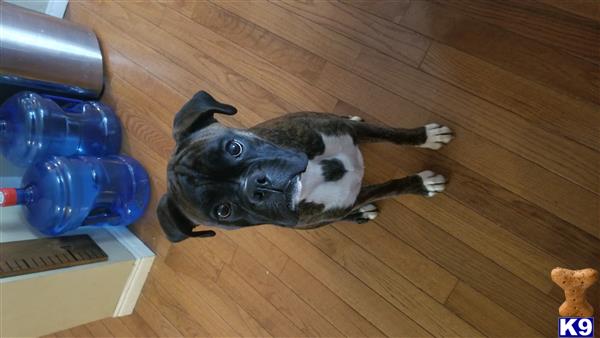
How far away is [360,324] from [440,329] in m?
0.43

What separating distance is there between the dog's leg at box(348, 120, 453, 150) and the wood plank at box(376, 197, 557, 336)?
37cm

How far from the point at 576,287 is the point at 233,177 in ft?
4.48

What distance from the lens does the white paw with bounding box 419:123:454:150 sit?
2219 mm

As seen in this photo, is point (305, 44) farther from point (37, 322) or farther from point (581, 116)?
point (37, 322)

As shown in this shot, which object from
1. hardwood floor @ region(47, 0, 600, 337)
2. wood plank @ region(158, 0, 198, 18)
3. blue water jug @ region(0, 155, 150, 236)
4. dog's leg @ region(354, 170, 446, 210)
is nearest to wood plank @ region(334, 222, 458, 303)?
hardwood floor @ region(47, 0, 600, 337)

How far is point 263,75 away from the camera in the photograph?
113 inches

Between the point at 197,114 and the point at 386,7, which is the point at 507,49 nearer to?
the point at 386,7

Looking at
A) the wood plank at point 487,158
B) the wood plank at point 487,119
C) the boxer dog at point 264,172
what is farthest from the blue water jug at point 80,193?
the wood plank at point 487,119

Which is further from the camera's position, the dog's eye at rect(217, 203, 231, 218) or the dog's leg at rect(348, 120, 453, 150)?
the dog's leg at rect(348, 120, 453, 150)

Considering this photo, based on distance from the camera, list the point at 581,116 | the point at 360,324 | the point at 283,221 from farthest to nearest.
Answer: the point at 360,324
the point at 581,116
the point at 283,221

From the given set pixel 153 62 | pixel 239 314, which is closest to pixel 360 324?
pixel 239 314

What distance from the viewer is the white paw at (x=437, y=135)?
222 cm

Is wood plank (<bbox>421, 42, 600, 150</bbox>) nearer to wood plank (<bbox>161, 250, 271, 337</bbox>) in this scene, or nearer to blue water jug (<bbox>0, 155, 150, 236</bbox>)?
wood plank (<bbox>161, 250, 271, 337</bbox>)

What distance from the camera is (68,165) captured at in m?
3.07
